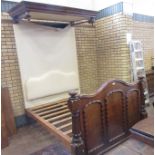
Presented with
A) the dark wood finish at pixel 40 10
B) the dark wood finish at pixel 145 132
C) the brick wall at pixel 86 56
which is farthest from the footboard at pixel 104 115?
the brick wall at pixel 86 56

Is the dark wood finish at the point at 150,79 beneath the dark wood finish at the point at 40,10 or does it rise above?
beneath

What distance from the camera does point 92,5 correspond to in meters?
4.04

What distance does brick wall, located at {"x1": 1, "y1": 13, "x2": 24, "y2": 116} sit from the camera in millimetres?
3002

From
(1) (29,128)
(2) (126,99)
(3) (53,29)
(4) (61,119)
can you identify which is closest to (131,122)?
(2) (126,99)

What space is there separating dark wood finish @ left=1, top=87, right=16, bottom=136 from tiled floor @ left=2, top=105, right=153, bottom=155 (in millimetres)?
134

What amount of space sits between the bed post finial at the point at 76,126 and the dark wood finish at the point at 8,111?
1519mm

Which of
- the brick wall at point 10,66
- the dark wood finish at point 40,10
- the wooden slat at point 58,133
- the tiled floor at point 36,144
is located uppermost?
the dark wood finish at point 40,10

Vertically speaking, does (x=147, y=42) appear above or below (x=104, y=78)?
above

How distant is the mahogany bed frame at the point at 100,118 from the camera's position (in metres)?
1.82

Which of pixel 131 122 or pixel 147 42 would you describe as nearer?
pixel 131 122

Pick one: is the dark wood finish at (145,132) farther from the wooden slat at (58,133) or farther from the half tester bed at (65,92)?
the wooden slat at (58,133)

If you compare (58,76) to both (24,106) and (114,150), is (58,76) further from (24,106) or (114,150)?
(114,150)

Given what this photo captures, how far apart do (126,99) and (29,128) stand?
1847 mm

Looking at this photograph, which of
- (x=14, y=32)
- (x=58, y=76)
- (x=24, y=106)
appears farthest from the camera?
(x=58, y=76)
